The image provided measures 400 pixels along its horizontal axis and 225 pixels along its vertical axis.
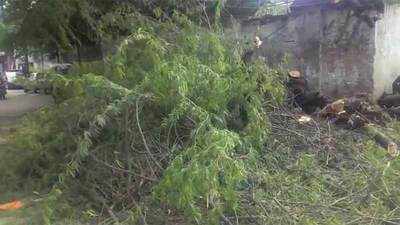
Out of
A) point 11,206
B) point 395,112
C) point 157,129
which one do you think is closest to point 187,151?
point 157,129

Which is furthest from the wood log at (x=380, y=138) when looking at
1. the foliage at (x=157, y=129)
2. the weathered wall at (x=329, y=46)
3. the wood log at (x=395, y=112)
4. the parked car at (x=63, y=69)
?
the parked car at (x=63, y=69)

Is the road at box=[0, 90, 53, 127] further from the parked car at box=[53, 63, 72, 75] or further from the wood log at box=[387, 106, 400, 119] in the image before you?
the wood log at box=[387, 106, 400, 119]

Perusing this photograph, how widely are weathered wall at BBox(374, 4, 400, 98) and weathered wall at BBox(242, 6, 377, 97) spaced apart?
0.21 metres

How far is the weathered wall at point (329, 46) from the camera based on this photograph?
11.1 meters

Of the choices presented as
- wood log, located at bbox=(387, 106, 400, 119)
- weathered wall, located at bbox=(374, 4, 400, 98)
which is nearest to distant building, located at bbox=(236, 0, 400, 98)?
weathered wall, located at bbox=(374, 4, 400, 98)

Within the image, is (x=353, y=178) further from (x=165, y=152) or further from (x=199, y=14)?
(x=199, y=14)

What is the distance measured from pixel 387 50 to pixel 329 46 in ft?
3.85

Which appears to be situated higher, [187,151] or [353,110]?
[187,151]

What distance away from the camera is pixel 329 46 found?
38.2ft

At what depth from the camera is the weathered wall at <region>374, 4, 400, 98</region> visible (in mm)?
11156

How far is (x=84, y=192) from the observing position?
20.4 ft

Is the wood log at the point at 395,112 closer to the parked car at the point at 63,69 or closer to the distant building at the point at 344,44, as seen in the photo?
the distant building at the point at 344,44

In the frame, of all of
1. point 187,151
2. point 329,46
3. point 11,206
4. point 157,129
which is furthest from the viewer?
point 329,46

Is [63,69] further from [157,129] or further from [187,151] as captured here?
[187,151]
